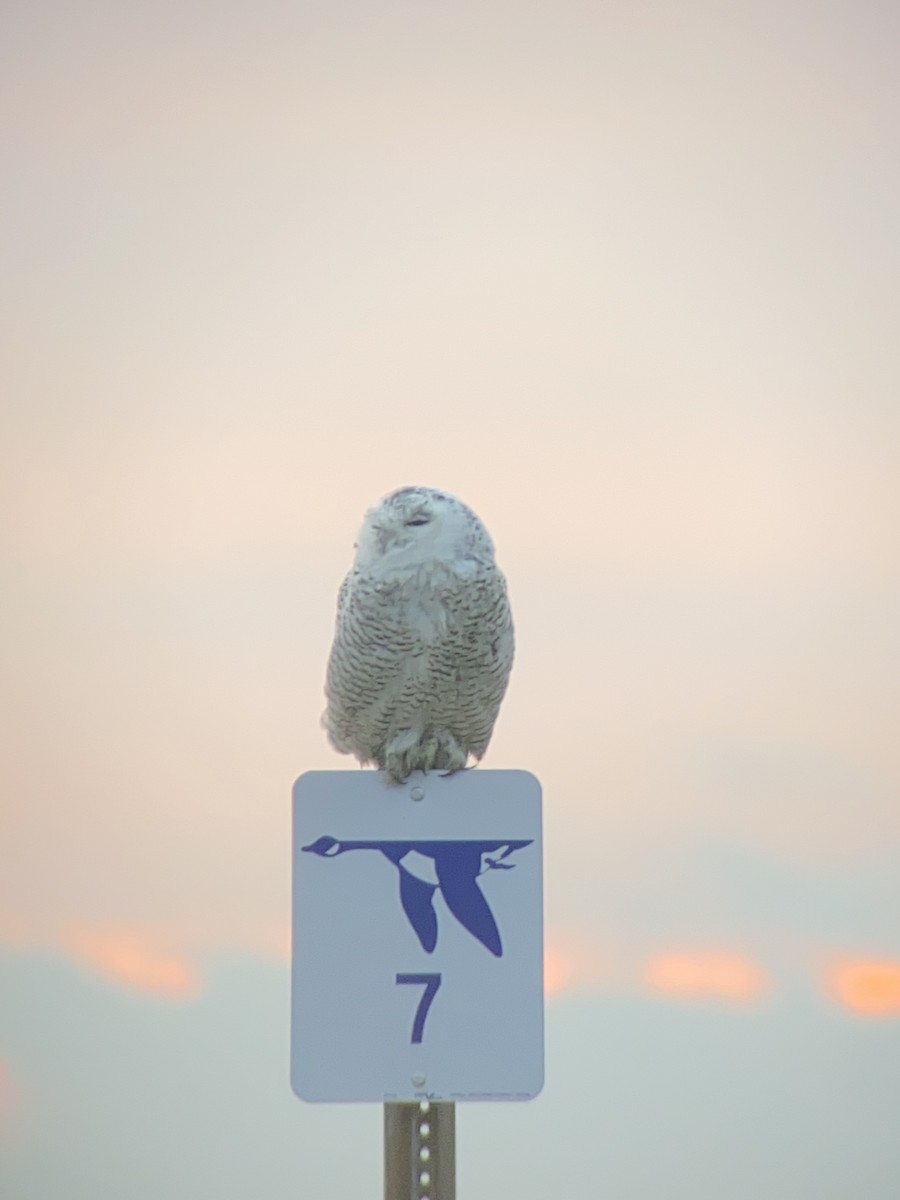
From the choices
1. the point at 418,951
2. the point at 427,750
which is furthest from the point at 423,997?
the point at 427,750

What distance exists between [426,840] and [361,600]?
0.35m

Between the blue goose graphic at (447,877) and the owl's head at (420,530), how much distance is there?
0.34 meters

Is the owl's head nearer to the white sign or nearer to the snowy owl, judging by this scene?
the snowy owl

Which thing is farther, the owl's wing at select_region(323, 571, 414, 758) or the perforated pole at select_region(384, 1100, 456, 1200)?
the owl's wing at select_region(323, 571, 414, 758)

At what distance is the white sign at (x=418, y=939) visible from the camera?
959 millimetres

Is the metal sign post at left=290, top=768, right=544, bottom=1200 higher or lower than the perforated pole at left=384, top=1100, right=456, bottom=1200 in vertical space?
higher

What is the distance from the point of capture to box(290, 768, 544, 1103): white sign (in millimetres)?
959

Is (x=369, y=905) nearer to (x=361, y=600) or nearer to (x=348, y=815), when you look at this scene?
(x=348, y=815)

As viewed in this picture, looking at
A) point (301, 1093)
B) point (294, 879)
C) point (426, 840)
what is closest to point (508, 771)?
point (426, 840)

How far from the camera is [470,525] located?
127 centimetres

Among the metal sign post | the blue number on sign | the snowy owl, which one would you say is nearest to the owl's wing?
the snowy owl

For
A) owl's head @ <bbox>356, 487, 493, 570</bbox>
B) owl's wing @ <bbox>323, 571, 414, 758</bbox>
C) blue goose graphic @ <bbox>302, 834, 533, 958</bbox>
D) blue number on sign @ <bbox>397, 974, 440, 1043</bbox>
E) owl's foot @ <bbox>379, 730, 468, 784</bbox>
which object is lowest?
blue number on sign @ <bbox>397, 974, 440, 1043</bbox>

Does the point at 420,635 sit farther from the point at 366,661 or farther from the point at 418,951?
the point at 418,951

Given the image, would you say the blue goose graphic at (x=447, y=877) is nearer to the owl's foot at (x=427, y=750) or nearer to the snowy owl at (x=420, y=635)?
the snowy owl at (x=420, y=635)
